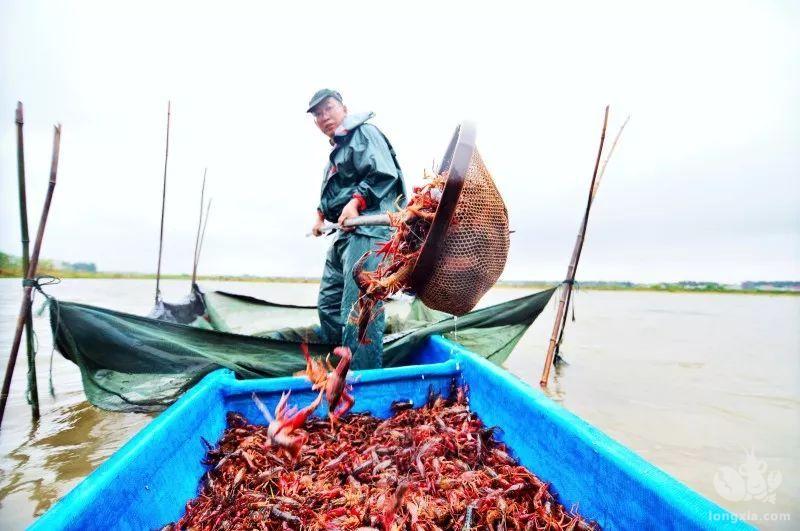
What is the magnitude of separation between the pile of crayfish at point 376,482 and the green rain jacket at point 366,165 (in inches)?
65.6

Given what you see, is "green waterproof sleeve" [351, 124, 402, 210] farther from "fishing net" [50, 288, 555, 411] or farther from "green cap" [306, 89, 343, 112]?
"fishing net" [50, 288, 555, 411]

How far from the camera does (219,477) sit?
205cm

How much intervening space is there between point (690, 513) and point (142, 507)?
2058mm

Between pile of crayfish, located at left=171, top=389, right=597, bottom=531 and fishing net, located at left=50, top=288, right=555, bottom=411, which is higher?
fishing net, located at left=50, top=288, right=555, bottom=411

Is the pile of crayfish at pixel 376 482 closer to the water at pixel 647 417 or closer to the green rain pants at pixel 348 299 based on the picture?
the green rain pants at pixel 348 299

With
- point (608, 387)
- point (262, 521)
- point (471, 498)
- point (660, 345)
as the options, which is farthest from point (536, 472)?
point (660, 345)

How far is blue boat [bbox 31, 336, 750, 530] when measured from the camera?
1238 millimetres

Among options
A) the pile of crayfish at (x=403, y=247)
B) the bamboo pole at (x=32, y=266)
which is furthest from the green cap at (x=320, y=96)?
the pile of crayfish at (x=403, y=247)

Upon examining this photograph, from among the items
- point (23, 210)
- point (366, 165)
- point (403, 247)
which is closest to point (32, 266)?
point (23, 210)

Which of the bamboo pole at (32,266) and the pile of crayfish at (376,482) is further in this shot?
the bamboo pole at (32,266)

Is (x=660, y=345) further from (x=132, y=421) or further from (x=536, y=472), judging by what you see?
(x=132, y=421)

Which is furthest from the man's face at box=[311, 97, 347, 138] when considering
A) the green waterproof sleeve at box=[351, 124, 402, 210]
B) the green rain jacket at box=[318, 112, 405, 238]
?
the green waterproof sleeve at box=[351, 124, 402, 210]

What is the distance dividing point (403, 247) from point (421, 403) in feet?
5.27

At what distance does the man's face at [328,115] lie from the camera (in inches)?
136
